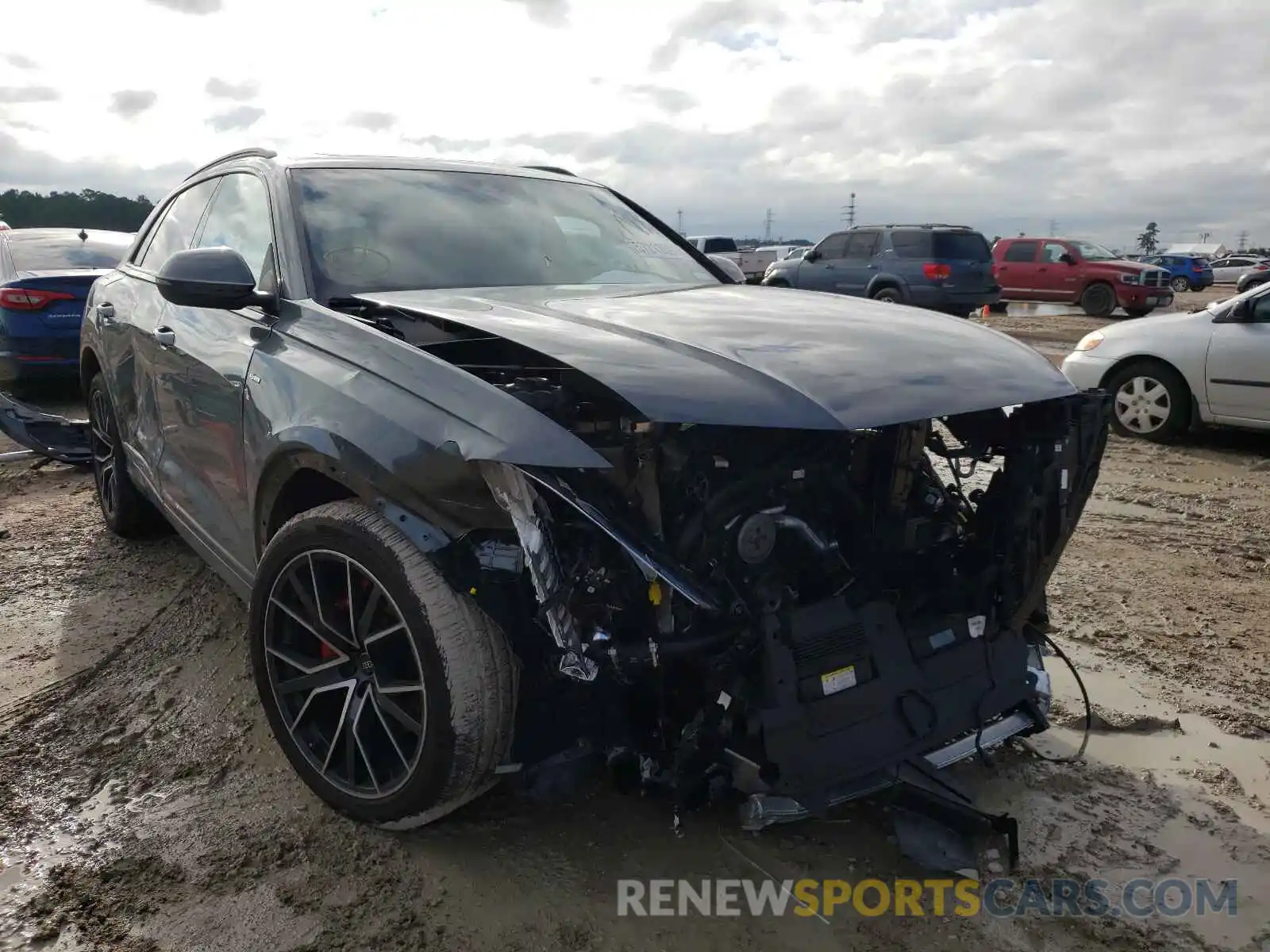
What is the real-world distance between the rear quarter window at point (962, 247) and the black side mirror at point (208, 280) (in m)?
14.8

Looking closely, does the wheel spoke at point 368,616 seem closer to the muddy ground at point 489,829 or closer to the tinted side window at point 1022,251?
the muddy ground at point 489,829

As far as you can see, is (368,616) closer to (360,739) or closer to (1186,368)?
(360,739)

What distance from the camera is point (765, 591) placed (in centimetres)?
223

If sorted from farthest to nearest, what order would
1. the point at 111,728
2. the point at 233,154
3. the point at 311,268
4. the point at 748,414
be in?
the point at 233,154
the point at 111,728
the point at 311,268
the point at 748,414

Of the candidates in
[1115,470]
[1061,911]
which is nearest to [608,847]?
[1061,911]

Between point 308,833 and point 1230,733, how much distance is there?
2879 millimetres

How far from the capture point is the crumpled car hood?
2061mm

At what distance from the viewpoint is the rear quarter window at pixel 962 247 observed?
1590 cm

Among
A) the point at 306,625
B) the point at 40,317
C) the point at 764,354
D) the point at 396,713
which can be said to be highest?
the point at 764,354

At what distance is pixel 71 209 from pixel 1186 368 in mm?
23949

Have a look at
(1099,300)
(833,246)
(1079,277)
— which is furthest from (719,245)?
(833,246)

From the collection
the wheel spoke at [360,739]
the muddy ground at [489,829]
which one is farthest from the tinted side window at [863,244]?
the wheel spoke at [360,739]

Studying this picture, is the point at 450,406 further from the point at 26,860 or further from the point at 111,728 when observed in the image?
the point at 111,728

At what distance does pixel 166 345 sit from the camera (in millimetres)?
3492
